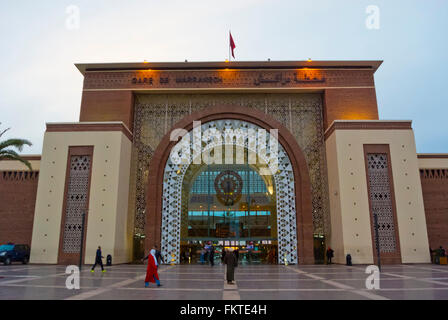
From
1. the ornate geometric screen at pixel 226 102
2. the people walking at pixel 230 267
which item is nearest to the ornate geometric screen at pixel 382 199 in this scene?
the ornate geometric screen at pixel 226 102

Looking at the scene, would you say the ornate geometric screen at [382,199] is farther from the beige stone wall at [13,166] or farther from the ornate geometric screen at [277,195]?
the beige stone wall at [13,166]

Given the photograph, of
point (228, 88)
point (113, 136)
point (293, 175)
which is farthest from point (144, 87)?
point (293, 175)

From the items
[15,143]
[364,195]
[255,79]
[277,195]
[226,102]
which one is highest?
[255,79]

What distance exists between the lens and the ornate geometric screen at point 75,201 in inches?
733

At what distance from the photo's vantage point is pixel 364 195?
61.3 feet

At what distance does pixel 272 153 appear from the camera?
21.5m

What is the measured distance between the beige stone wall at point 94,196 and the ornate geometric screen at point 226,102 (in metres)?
1.07

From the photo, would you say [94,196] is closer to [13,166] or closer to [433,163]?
[13,166]

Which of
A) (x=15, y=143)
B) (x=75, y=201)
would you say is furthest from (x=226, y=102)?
(x=15, y=143)

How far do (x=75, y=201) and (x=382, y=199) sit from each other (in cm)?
1737

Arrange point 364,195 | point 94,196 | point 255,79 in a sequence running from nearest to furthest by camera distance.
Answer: point 364,195
point 94,196
point 255,79

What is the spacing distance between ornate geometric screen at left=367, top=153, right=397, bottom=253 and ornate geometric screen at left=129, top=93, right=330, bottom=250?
2.79 m

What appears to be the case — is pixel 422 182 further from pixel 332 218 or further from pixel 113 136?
pixel 113 136

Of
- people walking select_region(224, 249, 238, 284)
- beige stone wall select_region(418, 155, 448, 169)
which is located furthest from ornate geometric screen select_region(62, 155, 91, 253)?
beige stone wall select_region(418, 155, 448, 169)
